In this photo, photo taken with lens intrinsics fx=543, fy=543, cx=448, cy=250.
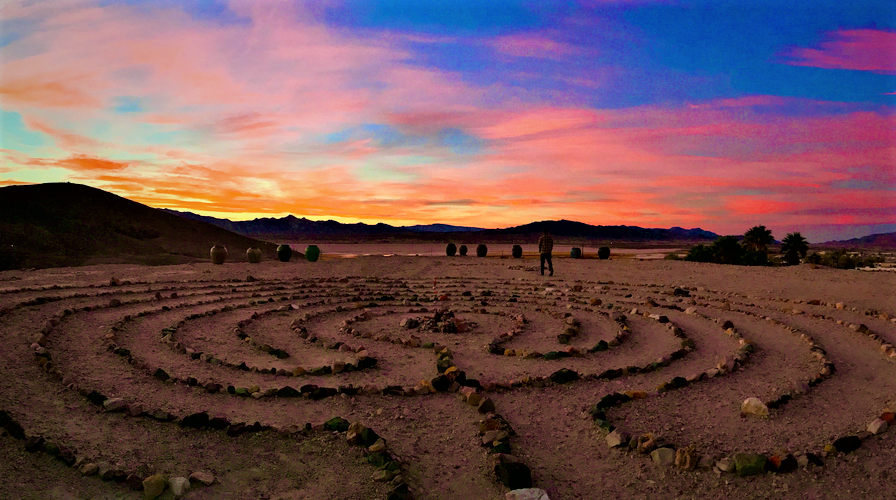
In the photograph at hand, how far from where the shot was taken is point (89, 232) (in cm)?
3809

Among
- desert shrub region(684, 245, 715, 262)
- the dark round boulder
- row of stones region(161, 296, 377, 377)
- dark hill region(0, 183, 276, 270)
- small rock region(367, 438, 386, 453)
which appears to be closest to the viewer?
small rock region(367, 438, 386, 453)

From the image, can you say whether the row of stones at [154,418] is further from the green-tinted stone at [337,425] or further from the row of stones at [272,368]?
the row of stones at [272,368]

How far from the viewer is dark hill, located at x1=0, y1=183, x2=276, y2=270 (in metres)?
28.6

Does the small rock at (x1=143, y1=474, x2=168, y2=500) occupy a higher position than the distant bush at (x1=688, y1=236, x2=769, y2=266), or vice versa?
the distant bush at (x1=688, y1=236, x2=769, y2=266)

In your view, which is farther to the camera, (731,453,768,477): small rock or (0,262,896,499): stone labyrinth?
(0,262,896,499): stone labyrinth

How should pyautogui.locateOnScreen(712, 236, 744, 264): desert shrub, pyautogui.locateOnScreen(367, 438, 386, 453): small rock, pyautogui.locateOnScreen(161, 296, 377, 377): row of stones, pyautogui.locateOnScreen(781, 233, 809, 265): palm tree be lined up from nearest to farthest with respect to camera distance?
pyautogui.locateOnScreen(367, 438, 386, 453): small rock, pyautogui.locateOnScreen(161, 296, 377, 377): row of stones, pyautogui.locateOnScreen(712, 236, 744, 264): desert shrub, pyautogui.locateOnScreen(781, 233, 809, 265): palm tree

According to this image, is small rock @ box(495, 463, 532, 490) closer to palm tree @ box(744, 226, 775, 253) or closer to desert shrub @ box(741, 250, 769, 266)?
desert shrub @ box(741, 250, 769, 266)

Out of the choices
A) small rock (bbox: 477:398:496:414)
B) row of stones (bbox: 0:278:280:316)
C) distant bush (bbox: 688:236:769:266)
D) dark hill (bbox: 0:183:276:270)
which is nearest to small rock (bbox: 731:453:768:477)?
small rock (bbox: 477:398:496:414)

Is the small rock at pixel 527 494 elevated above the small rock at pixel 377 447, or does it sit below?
below

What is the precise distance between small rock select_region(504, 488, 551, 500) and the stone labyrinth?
177 millimetres

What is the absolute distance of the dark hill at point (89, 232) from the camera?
28.6 meters

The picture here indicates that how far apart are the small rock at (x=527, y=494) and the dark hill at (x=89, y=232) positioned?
2794 centimetres

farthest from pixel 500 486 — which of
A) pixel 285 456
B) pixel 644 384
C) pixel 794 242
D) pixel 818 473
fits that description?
pixel 794 242

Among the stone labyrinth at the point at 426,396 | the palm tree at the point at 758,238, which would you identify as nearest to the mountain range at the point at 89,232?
the stone labyrinth at the point at 426,396
